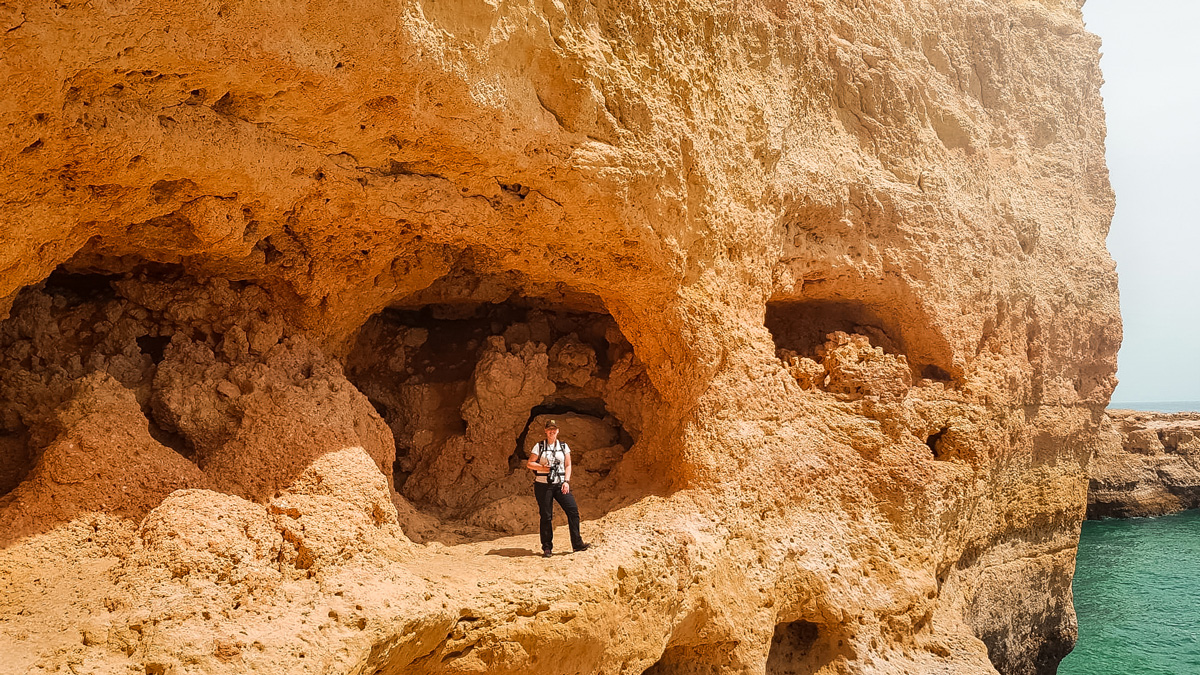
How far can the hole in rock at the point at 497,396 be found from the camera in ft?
19.3

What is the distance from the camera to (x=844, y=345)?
251 inches

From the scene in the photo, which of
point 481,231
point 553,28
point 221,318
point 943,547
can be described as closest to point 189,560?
point 221,318

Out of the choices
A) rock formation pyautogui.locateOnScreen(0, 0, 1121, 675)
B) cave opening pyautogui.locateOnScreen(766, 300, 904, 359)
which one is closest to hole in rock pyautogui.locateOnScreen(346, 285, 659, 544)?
rock formation pyautogui.locateOnScreen(0, 0, 1121, 675)

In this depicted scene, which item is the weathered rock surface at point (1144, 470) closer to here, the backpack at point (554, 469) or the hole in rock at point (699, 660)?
the hole in rock at point (699, 660)

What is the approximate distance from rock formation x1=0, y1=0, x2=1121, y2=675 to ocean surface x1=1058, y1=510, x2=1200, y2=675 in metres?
2.67

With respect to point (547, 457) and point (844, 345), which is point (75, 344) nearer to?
point (547, 457)

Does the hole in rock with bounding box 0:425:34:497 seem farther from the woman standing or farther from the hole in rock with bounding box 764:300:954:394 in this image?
the hole in rock with bounding box 764:300:954:394

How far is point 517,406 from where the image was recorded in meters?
6.21

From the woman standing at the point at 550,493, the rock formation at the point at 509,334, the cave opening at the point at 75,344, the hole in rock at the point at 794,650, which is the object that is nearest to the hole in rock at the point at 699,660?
the rock formation at the point at 509,334

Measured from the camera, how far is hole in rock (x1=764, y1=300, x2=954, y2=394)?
20.5ft

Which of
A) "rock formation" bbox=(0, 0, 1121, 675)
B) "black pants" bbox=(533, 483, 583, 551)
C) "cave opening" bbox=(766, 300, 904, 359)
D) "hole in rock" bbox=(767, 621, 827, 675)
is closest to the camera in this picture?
"rock formation" bbox=(0, 0, 1121, 675)

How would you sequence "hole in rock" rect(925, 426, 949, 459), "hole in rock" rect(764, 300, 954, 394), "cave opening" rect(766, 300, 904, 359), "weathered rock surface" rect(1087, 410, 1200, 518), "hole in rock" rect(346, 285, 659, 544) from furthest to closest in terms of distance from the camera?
1. "weathered rock surface" rect(1087, 410, 1200, 518)
2. "cave opening" rect(766, 300, 904, 359)
3. "hole in rock" rect(925, 426, 949, 459)
4. "hole in rock" rect(764, 300, 954, 394)
5. "hole in rock" rect(346, 285, 659, 544)

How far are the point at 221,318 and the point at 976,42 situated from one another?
7.89 meters

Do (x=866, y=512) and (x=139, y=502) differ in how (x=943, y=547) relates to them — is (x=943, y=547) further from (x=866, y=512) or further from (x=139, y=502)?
(x=139, y=502)
